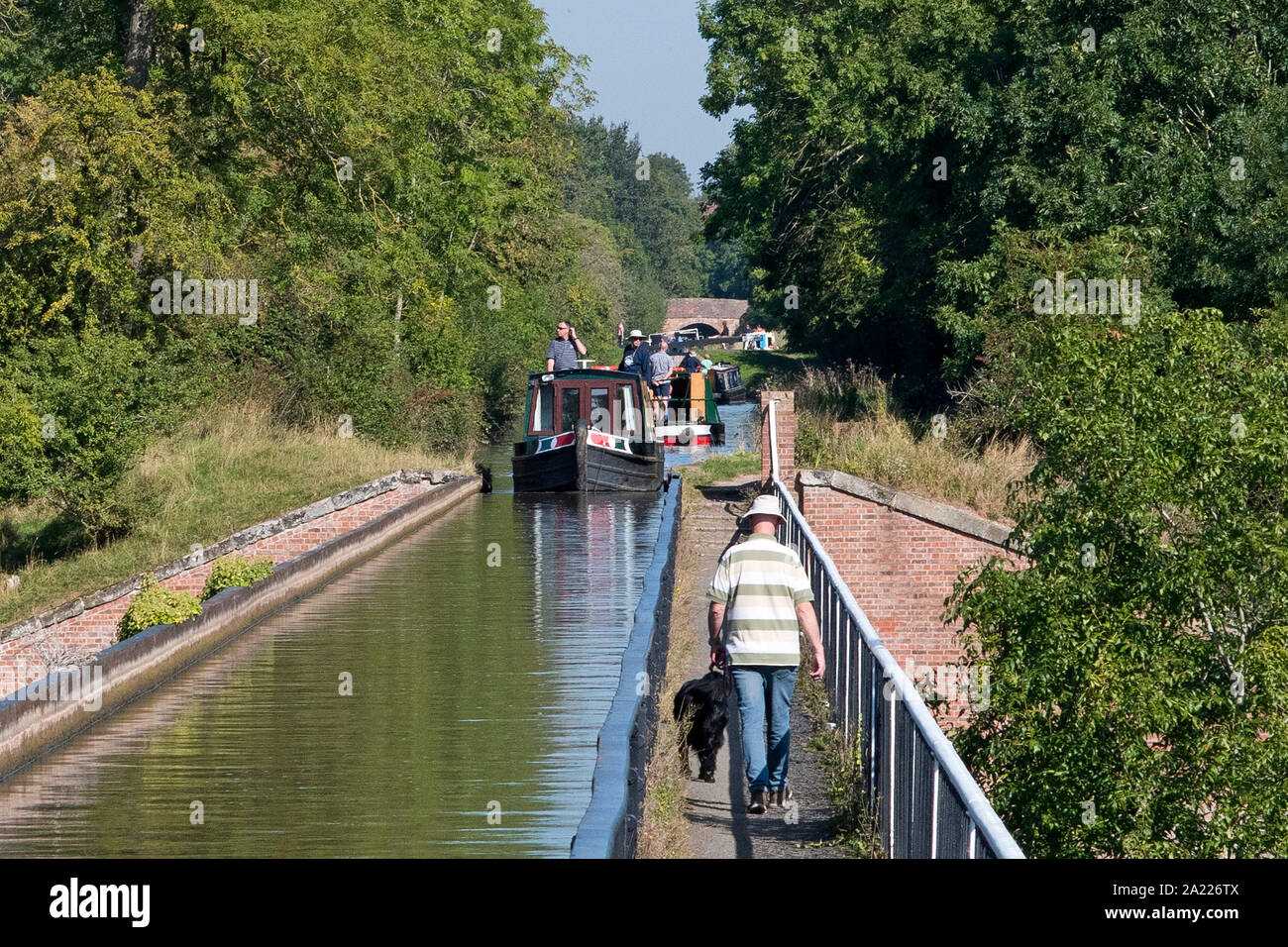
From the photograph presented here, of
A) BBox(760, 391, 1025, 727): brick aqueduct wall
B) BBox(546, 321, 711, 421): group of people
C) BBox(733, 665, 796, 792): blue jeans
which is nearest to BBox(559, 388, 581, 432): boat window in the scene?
BBox(546, 321, 711, 421): group of people

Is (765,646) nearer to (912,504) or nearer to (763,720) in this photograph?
(763,720)

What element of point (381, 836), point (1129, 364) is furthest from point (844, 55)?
point (381, 836)

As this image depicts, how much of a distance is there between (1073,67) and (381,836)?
26230mm

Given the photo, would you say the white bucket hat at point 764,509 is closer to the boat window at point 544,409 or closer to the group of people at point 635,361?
the group of people at point 635,361

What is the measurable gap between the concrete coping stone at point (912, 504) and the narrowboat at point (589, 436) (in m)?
6.27

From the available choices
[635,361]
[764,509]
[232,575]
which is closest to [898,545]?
[232,575]

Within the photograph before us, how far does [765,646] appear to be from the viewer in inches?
354

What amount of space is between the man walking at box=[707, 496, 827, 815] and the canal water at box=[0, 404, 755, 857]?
1089 millimetres

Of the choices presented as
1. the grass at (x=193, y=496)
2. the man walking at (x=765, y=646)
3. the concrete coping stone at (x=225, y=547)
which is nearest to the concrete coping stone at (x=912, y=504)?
the concrete coping stone at (x=225, y=547)

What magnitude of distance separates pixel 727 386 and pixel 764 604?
61.9 m

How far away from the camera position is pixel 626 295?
400 feet

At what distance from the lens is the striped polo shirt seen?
9.00 meters
